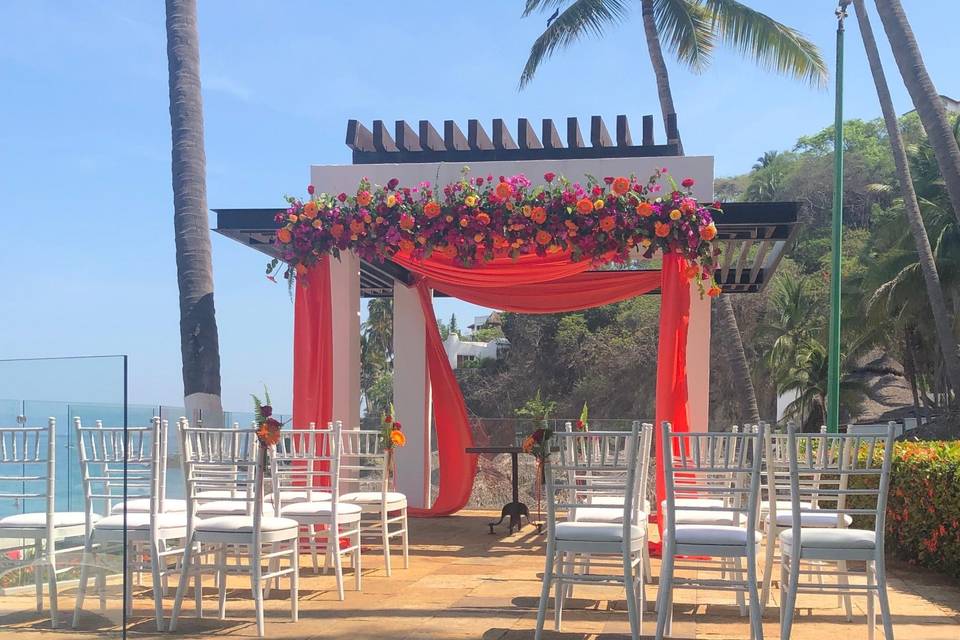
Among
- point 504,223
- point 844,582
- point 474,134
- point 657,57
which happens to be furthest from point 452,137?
point 657,57

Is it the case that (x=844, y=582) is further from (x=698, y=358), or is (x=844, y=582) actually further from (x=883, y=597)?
(x=698, y=358)

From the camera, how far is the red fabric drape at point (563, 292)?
34.4ft

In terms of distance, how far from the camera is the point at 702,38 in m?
17.1

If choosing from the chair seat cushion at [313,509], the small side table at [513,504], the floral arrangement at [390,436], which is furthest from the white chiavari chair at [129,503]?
the small side table at [513,504]

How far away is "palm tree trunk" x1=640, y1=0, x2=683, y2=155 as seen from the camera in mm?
16750

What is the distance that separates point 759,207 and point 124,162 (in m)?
8.69

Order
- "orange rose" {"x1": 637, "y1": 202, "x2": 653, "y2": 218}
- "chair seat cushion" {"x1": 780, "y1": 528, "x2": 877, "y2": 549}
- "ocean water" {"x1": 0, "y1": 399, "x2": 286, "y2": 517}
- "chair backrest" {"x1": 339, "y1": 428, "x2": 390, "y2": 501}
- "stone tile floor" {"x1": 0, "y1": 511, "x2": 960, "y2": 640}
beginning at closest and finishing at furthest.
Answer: "ocean water" {"x1": 0, "y1": 399, "x2": 286, "y2": 517}, "chair seat cushion" {"x1": 780, "y1": 528, "x2": 877, "y2": 549}, "stone tile floor" {"x1": 0, "y1": 511, "x2": 960, "y2": 640}, "chair backrest" {"x1": 339, "y1": 428, "x2": 390, "y2": 501}, "orange rose" {"x1": 637, "y1": 202, "x2": 653, "y2": 218}

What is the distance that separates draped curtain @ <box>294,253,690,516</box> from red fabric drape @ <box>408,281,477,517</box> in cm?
1

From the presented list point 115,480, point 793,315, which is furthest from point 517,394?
point 115,480

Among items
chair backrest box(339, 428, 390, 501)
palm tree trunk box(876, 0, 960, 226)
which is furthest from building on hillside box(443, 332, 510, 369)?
palm tree trunk box(876, 0, 960, 226)

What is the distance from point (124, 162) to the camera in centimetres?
1323

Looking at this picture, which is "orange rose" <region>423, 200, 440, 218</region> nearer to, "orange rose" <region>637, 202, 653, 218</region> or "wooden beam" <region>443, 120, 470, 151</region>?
"wooden beam" <region>443, 120, 470, 151</region>

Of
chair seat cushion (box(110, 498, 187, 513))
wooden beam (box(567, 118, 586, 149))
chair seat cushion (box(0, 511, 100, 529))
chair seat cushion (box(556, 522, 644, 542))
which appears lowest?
chair seat cushion (box(556, 522, 644, 542))

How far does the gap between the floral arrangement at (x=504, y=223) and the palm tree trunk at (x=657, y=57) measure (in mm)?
8569
